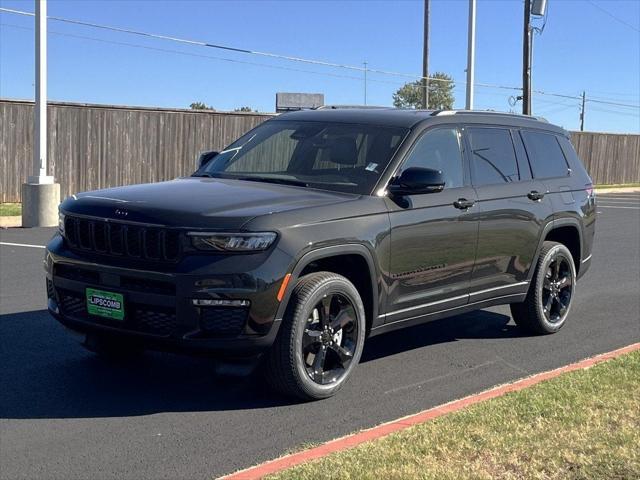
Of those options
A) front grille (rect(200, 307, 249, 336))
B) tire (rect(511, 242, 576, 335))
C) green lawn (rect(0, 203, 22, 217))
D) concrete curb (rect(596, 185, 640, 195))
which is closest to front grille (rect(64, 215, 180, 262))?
front grille (rect(200, 307, 249, 336))

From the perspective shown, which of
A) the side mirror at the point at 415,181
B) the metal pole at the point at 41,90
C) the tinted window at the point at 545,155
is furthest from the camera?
the metal pole at the point at 41,90

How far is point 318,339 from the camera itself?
5.64m

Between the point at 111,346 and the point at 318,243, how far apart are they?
181 centimetres

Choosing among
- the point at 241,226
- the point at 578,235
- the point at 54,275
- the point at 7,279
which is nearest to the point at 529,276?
the point at 578,235

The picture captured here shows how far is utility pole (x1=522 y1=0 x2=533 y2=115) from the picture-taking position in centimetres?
3088

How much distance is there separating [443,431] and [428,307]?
1.73m

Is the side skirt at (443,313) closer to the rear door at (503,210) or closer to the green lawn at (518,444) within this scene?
the rear door at (503,210)

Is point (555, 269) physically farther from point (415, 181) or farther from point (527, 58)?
point (527, 58)

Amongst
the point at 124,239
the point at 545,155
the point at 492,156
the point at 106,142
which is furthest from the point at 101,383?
the point at 106,142

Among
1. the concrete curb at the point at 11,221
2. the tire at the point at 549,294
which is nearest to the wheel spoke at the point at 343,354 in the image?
the tire at the point at 549,294

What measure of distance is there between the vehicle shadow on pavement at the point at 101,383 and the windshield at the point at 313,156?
1.47m

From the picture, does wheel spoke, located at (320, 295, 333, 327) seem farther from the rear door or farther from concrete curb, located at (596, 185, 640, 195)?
concrete curb, located at (596, 185, 640, 195)

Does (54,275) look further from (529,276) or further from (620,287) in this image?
(620,287)

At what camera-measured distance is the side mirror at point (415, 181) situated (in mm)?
6078
